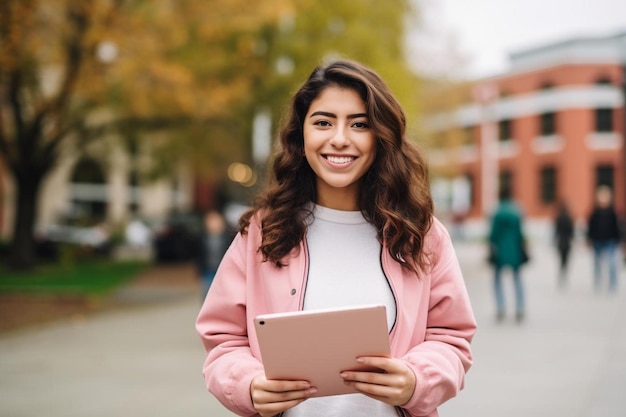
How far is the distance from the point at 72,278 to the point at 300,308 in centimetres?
1758

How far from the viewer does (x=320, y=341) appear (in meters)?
1.77

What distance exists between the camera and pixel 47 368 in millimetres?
7699

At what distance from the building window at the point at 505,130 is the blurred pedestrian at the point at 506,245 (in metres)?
37.8

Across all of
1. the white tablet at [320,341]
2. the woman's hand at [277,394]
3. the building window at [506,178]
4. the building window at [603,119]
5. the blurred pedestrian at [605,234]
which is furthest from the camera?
the building window at [506,178]

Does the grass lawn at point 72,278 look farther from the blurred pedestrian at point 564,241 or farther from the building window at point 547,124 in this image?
the building window at point 547,124

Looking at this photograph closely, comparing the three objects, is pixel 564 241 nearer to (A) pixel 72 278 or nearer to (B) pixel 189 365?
(B) pixel 189 365

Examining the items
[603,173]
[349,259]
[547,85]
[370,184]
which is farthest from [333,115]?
[547,85]

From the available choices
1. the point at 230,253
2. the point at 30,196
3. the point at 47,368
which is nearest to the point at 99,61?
the point at 30,196

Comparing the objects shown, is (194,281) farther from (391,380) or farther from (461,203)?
(461,203)

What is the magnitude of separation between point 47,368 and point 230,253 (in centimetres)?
641

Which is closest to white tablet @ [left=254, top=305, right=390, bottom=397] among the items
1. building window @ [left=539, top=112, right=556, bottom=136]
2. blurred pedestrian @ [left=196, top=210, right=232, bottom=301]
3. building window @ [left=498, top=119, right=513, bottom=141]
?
blurred pedestrian @ [left=196, top=210, right=232, bottom=301]

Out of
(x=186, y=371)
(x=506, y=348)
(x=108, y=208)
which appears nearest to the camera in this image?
(x=186, y=371)

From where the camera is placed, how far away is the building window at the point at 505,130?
154 ft

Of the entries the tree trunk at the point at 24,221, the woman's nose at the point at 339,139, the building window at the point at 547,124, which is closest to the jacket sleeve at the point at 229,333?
the woman's nose at the point at 339,139
